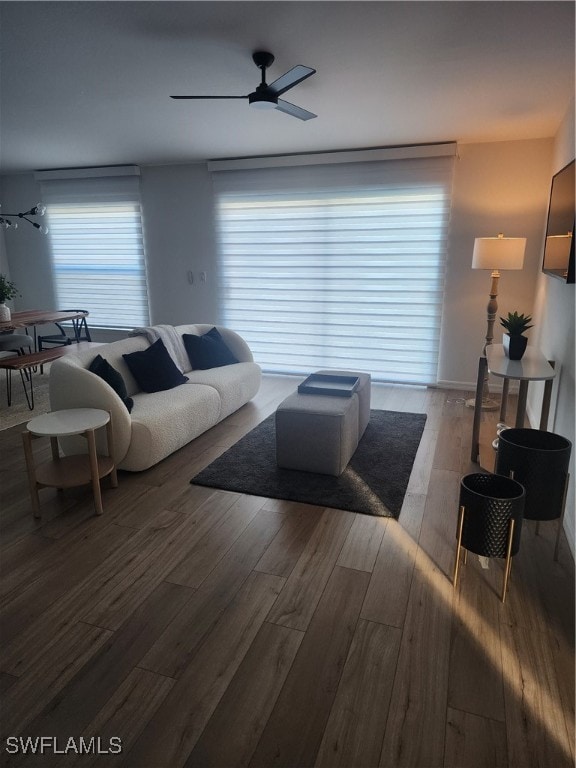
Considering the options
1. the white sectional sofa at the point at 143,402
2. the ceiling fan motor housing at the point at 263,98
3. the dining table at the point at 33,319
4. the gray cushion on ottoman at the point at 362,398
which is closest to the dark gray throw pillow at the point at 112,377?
the white sectional sofa at the point at 143,402

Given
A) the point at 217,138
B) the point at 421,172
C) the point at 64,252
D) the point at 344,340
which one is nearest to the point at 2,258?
the point at 64,252

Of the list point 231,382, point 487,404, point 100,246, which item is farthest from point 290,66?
point 100,246

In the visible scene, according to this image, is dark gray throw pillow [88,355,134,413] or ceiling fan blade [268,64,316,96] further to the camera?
dark gray throw pillow [88,355,134,413]

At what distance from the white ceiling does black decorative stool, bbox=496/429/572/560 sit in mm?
1972

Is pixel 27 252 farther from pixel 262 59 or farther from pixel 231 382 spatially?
pixel 262 59

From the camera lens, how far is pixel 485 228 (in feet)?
15.2

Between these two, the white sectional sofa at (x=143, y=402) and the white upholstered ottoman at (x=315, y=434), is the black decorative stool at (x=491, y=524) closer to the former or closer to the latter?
the white upholstered ottoman at (x=315, y=434)

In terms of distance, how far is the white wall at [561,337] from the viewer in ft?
8.11

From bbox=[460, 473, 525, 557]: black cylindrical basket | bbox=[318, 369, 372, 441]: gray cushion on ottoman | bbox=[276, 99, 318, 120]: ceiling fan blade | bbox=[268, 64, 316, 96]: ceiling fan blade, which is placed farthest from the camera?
bbox=[318, 369, 372, 441]: gray cushion on ottoman

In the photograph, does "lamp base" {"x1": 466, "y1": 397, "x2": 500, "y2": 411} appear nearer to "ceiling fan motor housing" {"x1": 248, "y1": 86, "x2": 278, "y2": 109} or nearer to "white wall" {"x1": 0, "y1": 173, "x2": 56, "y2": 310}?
"ceiling fan motor housing" {"x1": 248, "y1": 86, "x2": 278, "y2": 109}

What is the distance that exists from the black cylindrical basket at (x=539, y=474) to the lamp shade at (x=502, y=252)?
2.20 m

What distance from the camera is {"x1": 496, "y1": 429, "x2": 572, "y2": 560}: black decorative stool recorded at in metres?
2.05

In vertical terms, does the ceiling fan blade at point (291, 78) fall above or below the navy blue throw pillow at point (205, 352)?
above

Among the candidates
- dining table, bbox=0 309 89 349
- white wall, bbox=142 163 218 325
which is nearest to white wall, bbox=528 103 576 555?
white wall, bbox=142 163 218 325
